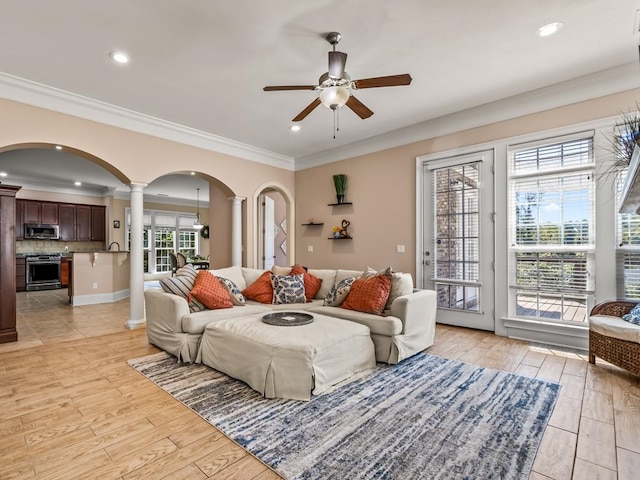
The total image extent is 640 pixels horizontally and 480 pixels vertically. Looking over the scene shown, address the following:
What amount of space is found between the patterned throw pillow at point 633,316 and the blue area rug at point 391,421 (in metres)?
1.01

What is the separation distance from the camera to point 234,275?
4266mm

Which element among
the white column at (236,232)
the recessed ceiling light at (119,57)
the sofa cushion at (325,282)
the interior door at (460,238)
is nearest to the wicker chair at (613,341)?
the interior door at (460,238)

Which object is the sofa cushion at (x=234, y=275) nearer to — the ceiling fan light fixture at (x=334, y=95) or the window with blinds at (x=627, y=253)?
the ceiling fan light fixture at (x=334, y=95)

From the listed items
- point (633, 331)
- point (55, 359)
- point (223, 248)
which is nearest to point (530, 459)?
point (633, 331)

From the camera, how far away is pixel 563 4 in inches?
93.4

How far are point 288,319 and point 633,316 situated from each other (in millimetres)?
3076

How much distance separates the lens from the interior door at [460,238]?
13.6 ft

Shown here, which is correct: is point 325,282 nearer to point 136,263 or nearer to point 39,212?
point 136,263

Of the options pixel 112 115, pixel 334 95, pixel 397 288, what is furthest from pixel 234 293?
pixel 112 115

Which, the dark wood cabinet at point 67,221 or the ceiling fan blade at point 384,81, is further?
the dark wood cabinet at point 67,221

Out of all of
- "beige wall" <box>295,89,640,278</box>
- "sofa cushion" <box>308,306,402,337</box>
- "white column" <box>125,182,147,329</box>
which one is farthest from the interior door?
"white column" <box>125,182,147,329</box>

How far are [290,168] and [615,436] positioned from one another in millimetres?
5841

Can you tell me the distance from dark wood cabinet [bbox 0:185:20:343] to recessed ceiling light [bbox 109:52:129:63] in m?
2.11

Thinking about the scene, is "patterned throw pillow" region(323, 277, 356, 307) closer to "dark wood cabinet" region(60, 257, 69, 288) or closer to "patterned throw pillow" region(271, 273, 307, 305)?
"patterned throw pillow" region(271, 273, 307, 305)
